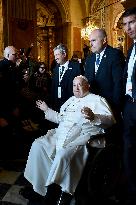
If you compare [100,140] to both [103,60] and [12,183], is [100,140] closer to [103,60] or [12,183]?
[103,60]

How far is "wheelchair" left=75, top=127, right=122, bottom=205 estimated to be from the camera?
108 inches

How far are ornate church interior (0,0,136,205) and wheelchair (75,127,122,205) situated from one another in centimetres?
16

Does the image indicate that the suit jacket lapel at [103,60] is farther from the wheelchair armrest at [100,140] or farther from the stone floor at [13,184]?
the stone floor at [13,184]

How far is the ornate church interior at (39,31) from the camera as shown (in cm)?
403

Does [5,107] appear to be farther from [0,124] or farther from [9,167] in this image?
[9,167]

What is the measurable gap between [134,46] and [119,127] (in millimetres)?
825

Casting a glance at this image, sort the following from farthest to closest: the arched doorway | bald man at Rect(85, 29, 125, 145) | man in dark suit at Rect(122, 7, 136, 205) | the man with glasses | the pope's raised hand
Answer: the arched doorway
the man with glasses
the pope's raised hand
bald man at Rect(85, 29, 125, 145)
man in dark suit at Rect(122, 7, 136, 205)

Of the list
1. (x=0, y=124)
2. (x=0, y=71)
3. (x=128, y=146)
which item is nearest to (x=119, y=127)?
(x=128, y=146)

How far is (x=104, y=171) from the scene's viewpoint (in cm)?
290

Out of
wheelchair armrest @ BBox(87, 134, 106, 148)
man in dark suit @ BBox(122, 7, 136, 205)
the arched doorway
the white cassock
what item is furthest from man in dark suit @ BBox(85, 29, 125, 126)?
the arched doorway

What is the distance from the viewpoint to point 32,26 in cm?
1200

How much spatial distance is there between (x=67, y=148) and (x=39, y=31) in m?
16.7

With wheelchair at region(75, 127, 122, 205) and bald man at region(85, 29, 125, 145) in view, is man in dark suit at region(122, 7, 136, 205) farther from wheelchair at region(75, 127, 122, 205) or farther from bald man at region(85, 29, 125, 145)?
bald man at region(85, 29, 125, 145)

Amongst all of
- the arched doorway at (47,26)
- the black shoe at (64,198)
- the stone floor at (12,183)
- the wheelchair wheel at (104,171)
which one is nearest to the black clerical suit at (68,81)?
the stone floor at (12,183)
